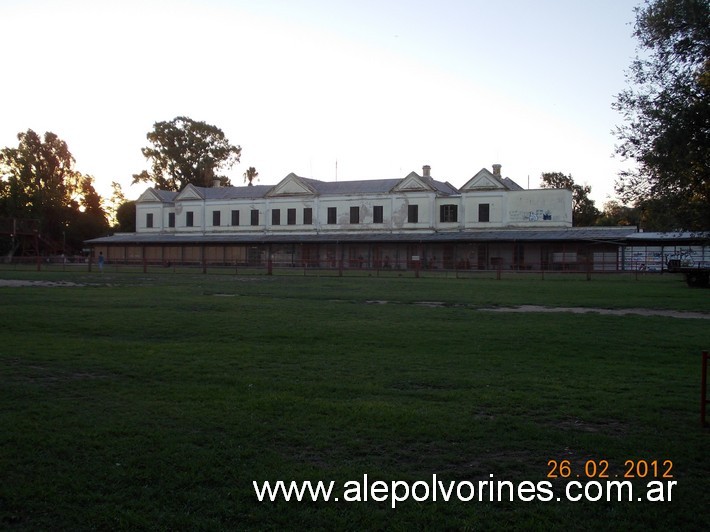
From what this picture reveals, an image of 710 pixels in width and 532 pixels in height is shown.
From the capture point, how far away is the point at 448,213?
227 ft

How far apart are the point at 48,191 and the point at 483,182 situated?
2234 inches

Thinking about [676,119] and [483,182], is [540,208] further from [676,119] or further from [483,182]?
[676,119]

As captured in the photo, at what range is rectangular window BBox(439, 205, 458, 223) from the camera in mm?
68750

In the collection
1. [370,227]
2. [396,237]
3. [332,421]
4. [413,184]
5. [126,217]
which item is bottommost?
[332,421]

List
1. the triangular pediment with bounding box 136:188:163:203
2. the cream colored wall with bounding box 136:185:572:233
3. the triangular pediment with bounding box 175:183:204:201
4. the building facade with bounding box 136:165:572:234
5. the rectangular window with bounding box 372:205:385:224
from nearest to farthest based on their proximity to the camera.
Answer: the cream colored wall with bounding box 136:185:572:233
the building facade with bounding box 136:165:572:234
the rectangular window with bounding box 372:205:385:224
the triangular pediment with bounding box 175:183:204:201
the triangular pediment with bounding box 136:188:163:203

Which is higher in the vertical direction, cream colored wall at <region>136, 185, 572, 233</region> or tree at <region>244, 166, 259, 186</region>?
tree at <region>244, 166, 259, 186</region>

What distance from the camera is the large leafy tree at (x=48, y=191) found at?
8381 centimetres

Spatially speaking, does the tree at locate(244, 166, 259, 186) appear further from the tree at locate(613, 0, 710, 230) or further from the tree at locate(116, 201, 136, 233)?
the tree at locate(613, 0, 710, 230)

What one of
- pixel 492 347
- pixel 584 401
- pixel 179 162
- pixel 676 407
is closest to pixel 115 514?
pixel 584 401

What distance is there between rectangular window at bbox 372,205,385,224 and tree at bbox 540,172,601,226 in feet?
123

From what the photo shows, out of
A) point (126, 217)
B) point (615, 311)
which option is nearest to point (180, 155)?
point (126, 217)

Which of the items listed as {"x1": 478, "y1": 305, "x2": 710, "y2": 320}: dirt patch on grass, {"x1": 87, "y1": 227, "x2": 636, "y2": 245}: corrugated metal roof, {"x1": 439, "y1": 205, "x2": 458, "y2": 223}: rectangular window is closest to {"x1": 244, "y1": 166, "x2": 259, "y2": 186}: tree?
{"x1": 87, "y1": 227, "x2": 636, "y2": 245}: corrugated metal roof

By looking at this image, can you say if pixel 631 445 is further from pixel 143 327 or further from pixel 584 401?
pixel 143 327

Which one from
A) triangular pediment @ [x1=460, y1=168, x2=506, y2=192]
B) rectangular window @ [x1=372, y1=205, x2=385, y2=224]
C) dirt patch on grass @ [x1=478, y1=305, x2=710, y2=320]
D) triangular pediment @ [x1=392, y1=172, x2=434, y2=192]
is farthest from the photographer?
rectangular window @ [x1=372, y1=205, x2=385, y2=224]
